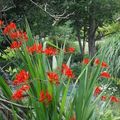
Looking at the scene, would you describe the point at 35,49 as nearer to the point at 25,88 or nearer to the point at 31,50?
the point at 31,50

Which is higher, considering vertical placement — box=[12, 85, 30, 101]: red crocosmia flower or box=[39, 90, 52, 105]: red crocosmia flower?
box=[12, 85, 30, 101]: red crocosmia flower

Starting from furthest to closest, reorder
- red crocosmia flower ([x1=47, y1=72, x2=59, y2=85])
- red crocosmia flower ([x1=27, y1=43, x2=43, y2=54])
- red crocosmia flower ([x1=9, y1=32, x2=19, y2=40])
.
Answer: red crocosmia flower ([x1=9, y1=32, x2=19, y2=40]), red crocosmia flower ([x1=27, y1=43, x2=43, y2=54]), red crocosmia flower ([x1=47, y1=72, x2=59, y2=85])

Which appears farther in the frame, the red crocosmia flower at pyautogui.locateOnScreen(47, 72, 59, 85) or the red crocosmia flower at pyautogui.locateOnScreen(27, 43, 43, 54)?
the red crocosmia flower at pyautogui.locateOnScreen(27, 43, 43, 54)

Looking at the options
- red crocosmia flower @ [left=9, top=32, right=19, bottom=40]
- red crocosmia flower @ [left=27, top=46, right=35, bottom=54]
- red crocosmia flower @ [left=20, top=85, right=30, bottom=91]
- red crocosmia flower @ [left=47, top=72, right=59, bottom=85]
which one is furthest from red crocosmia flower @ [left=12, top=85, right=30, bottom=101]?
red crocosmia flower @ [left=9, top=32, right=19, bottom=40]

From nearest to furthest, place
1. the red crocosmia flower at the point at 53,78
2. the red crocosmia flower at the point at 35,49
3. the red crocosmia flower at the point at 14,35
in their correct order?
the red crocosmia flower at the point at 53,78, the red crocosmia flower at the point at 35,49, the red crocosmia flower at the point at 14,35

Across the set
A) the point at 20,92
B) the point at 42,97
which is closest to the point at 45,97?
the point at 42,97

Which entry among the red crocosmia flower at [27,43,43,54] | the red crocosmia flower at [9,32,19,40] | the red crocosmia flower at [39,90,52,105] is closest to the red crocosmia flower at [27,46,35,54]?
the red crocosmia flower at [27,43,43,54]

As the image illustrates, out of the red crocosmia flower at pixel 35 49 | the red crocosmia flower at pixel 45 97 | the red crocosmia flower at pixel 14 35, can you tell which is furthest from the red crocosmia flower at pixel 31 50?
the red crocosmia flower at pixel 45 97

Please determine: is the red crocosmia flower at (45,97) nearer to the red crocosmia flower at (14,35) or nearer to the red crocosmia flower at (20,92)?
the red crocosmia flower at (20,92)

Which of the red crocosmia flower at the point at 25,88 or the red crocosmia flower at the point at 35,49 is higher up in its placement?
the red crocosmia flower at the point at 35,49

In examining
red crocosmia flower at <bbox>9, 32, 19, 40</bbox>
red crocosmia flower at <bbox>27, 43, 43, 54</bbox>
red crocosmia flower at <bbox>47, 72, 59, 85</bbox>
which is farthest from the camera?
red crocosmia flower at <bbox>9, 32, 19, 40</bbox>

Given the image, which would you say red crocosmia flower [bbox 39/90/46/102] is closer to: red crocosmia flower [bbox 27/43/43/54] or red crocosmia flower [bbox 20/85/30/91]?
red crocosmia flower [bbox 20/85/30/91]

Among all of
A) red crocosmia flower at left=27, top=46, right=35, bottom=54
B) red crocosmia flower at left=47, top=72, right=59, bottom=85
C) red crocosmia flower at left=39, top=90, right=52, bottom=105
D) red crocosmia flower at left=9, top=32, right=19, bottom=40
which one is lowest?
red crocosmia flower at left=39, top=90, right=52, bottom=105

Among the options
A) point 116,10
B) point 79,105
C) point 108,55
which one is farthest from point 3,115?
point 116,10
